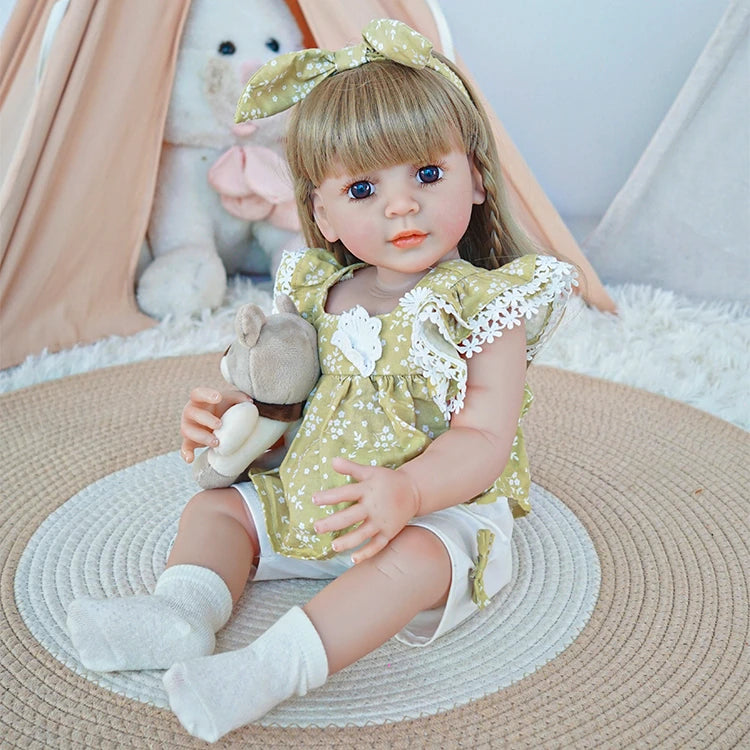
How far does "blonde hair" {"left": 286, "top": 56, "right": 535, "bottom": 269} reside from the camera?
0.79 m

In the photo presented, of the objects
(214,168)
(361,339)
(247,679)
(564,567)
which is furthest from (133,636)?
(214,168)

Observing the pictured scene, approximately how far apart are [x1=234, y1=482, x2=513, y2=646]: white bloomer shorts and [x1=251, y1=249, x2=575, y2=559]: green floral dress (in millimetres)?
15

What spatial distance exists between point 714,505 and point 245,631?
54 centimetres

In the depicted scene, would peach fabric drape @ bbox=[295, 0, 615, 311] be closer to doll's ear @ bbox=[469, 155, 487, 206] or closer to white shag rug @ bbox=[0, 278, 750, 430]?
white shag rug @ bbox=[0, 278, 750, 430]

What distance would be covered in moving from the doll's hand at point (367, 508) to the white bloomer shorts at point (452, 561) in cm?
9

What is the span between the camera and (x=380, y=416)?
83 cm

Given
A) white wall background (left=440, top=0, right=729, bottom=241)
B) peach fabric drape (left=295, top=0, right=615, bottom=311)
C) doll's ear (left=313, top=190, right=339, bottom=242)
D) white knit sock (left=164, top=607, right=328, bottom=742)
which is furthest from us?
white wall background (left=440, top=0, right=729, bottom=241)

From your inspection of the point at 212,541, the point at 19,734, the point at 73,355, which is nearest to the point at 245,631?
the point at 212,541

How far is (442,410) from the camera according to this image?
826mm

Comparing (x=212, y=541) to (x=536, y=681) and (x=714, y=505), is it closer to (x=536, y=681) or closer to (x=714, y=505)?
(x=536, y=681)

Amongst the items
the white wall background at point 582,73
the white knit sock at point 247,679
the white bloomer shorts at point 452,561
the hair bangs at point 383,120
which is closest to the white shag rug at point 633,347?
the white wall background at point 582,73

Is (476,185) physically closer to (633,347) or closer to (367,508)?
(367,508)

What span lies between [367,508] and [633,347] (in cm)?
89

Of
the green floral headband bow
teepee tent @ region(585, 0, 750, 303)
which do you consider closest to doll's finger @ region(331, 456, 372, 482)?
the green floral headband bow
